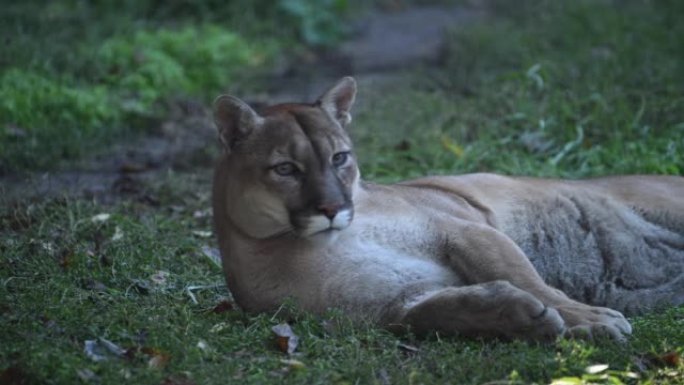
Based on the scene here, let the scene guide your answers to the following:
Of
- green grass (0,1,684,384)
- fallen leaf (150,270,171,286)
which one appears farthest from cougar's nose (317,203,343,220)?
fallen leaf (150,270,171,286)

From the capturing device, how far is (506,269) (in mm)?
6266

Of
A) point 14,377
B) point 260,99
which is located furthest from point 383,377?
point 260,99

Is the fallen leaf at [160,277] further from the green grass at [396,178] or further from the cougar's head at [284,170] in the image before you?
the cougar's head at [284,170]

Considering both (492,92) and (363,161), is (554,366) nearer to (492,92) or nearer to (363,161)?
(363,161)

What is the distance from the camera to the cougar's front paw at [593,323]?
586cm

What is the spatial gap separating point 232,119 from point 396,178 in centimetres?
308

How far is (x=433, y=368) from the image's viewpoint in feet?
18.5

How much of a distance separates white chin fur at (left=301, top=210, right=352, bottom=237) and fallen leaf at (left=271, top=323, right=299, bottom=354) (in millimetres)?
455

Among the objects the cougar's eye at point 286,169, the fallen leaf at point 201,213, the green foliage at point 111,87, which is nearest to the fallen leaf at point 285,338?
the cougar's eye at point 286,169

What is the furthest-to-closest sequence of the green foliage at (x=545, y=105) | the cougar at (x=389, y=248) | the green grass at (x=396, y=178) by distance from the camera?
the green foliage at (x=545, y=105) < the cougar at (x=389, y=248) < the green grass at (x=396, y=178)

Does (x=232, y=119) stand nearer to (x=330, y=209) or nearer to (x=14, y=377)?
(x=330, y=209)

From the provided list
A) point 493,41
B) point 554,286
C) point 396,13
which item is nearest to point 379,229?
point 554,286

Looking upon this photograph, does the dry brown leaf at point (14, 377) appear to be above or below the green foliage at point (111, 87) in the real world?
above

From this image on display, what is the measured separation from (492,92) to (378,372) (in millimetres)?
6021
